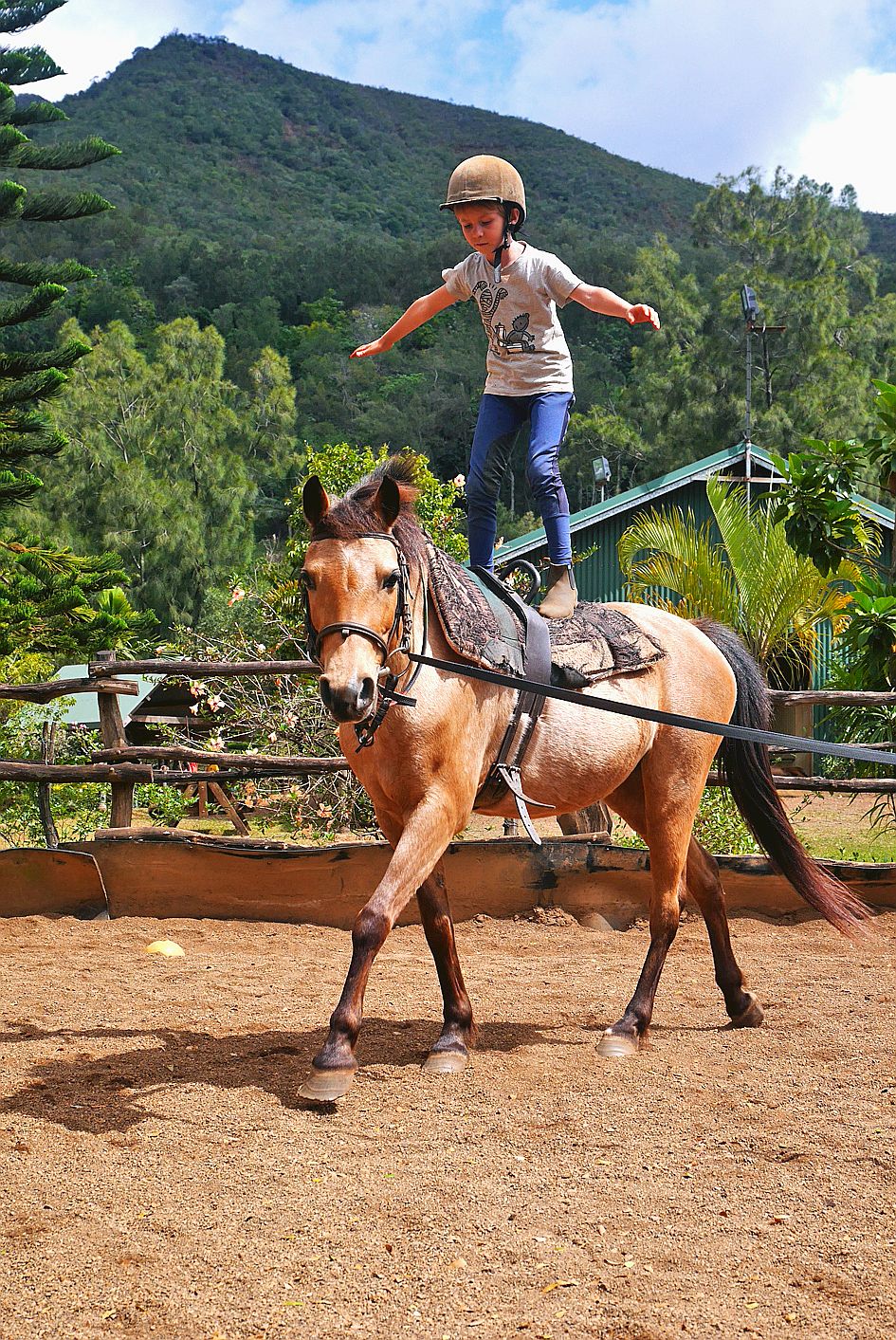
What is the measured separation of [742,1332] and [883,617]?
21.5 ft

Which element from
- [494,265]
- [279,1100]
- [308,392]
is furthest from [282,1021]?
[308,392]

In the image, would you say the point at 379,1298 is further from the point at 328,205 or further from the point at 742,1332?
the point at 328,205

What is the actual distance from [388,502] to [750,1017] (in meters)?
2.48

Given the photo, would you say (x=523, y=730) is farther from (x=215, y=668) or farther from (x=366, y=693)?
(x=215, y=668)

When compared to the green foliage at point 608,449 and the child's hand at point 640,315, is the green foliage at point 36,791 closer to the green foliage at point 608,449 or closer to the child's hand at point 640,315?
the child's hand at point 640,315

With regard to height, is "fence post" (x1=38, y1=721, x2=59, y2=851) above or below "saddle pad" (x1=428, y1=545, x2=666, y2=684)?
below

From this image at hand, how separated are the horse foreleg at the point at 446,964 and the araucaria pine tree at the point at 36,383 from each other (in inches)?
361

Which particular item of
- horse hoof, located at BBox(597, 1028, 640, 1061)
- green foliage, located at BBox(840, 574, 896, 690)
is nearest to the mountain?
green foliage, located at BBox(840, 574, 896, 690)

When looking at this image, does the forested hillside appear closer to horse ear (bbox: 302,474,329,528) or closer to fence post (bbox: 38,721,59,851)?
fence post (bbox: 38,721,59,851)

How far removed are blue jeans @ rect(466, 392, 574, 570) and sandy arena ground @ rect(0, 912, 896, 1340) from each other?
192 cm

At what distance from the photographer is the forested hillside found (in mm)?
31859

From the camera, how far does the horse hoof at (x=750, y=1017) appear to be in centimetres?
459

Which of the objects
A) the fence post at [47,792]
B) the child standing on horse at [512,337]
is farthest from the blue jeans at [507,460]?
the fence post at [47,792]

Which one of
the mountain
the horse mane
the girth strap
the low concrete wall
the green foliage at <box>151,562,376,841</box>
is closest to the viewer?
the horse mane
